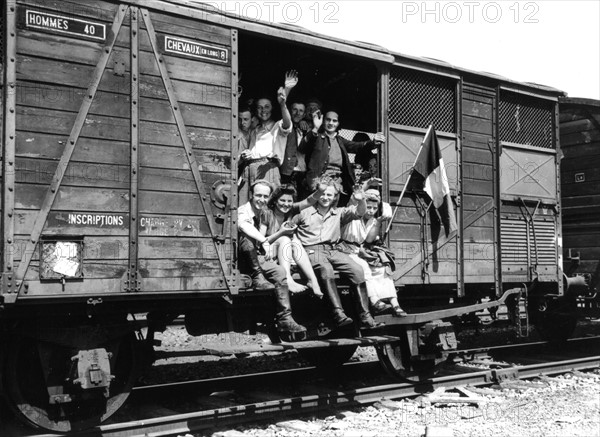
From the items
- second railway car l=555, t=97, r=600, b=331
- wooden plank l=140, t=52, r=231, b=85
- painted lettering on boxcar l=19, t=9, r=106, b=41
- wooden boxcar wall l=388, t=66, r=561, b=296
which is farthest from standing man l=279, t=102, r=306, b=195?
second railway car l=555, t=97, r=600, b=331

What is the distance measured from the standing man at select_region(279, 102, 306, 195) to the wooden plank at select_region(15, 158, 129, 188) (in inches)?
101

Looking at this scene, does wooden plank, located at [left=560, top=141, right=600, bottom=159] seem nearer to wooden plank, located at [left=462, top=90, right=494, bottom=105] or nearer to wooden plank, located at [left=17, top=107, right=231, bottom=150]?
wooden plank, located at [left=462, top=90, right=494, bottom=105]

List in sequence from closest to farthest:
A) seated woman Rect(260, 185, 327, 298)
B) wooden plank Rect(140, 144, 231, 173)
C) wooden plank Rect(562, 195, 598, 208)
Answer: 1. wooden plank Rect(140, 144, 231, 173)
2. seated woman Rect(260, 185, 327, 298)
3. wooden plank Rect(562, 195, 598, 208)

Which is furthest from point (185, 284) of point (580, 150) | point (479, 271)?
point (580, 150)

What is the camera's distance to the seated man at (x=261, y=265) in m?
6.55

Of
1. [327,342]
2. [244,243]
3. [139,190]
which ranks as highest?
[139,190]

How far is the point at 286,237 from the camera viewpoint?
6965mm

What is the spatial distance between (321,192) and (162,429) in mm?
2959

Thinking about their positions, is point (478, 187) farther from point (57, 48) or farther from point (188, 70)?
point (57, 48)

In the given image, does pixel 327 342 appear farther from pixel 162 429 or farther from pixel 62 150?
pixel 62 150

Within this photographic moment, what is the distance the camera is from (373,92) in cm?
975

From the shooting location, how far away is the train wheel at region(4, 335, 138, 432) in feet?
18.8

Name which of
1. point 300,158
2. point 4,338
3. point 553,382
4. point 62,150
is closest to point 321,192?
point 300,158

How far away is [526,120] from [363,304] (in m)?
4.28
